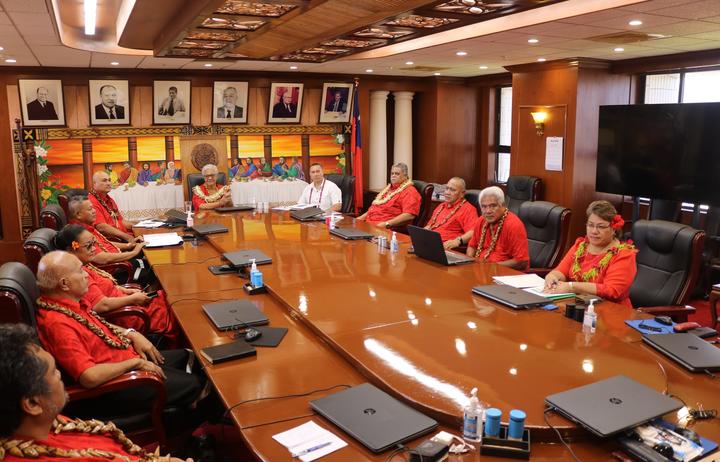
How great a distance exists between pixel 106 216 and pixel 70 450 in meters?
3.97

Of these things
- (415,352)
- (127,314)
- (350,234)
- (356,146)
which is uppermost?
(356,146)

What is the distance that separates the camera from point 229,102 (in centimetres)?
852

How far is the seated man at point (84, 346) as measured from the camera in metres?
2.28

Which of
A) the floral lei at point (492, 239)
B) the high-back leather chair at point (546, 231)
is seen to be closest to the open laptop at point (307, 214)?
the floral lei at point (492, 239)

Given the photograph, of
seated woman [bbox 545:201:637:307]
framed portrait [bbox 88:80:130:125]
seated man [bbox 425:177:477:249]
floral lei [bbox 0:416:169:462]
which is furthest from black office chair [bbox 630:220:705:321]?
framed portrait [bbox 88:80:130:125]

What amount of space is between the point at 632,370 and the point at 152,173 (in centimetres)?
752

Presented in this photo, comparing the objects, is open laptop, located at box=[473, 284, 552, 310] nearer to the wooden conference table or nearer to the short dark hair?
the wooden conference table

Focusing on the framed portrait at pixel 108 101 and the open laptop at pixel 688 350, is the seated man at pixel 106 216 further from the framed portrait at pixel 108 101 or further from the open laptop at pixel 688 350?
the open laptop at pixel 688 350

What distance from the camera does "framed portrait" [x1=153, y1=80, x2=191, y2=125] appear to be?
798 cm

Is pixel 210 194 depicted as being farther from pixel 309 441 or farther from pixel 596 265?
pixel 309 441

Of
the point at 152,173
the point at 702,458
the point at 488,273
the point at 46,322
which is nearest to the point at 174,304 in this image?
the point at 46,322

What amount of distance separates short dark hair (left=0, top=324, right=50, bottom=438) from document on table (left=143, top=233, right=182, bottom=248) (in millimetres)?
3123

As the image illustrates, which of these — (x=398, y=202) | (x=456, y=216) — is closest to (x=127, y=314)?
(x=456, y=216)

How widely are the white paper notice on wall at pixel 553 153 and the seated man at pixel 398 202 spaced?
7.18 feet
